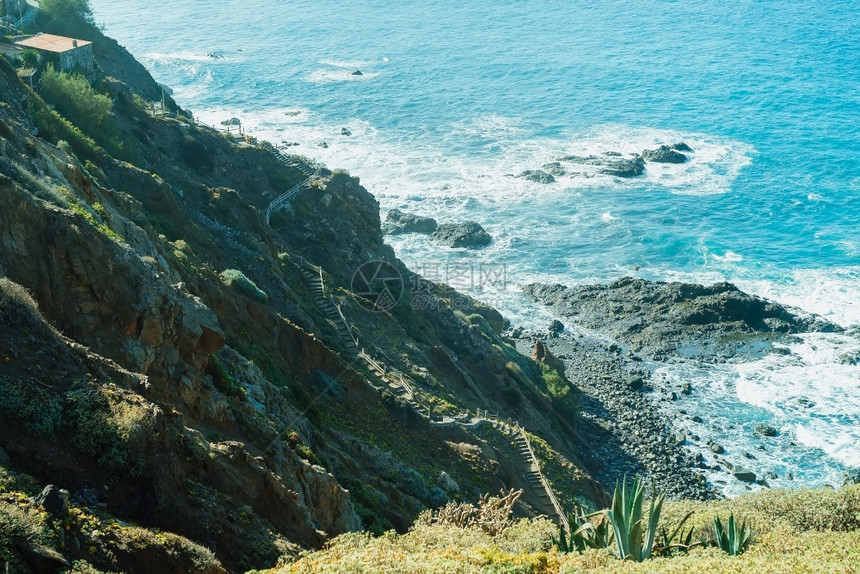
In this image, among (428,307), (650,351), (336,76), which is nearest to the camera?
(428,307)

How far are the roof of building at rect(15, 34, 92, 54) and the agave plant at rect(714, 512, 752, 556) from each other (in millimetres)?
42223

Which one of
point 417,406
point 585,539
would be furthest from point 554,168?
point 585,539

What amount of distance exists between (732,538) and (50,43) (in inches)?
1788

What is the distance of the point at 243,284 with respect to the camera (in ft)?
94.4

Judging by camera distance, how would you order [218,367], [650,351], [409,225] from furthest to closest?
[409,225]
[650,351]
[218,367]

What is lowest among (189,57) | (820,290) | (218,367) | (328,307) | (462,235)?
(820,290)

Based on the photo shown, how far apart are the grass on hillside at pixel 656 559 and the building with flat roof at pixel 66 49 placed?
38.1 m

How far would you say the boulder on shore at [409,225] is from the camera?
66.8 m

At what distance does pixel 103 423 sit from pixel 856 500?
54.1 feet

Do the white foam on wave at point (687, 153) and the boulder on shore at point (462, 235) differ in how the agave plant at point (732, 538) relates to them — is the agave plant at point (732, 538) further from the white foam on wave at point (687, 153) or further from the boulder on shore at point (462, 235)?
the white foam on wave at point (687, 153)

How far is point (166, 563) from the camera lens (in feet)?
37.9

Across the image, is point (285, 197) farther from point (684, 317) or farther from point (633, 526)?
point (633, 526)
